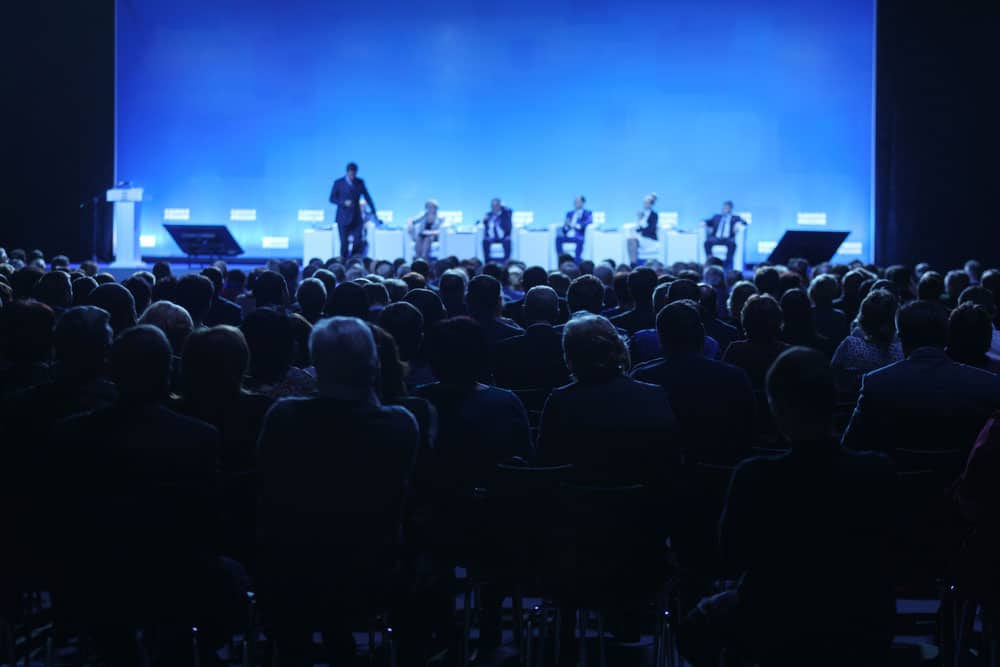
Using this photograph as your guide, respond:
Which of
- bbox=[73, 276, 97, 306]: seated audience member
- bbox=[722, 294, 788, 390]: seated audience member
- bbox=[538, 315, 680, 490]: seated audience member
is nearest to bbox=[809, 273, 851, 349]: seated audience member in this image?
bbox=[722, 294, 788, 390]: seated audience member

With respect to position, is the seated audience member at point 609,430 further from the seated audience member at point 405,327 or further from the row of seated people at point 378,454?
the seated audience member at point 405,327

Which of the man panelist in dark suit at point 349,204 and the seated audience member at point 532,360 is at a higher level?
the man panelist in dark suit at point 349,204

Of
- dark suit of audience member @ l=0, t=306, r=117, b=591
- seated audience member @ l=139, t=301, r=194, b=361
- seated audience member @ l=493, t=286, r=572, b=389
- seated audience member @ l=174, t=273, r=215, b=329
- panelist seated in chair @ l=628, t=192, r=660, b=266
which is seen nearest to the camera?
dark suit of audience member @ l=0, t=306, r=117, b=591

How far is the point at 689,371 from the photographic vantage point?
13.0 ft

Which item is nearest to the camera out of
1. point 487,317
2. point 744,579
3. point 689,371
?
point 744,579

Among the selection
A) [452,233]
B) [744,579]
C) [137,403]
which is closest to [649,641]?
[744,579]

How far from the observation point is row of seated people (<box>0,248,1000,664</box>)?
104 inches

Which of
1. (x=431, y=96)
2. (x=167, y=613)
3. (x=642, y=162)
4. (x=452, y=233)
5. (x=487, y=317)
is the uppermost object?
(x=431, y=96)

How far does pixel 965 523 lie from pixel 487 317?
2913mm

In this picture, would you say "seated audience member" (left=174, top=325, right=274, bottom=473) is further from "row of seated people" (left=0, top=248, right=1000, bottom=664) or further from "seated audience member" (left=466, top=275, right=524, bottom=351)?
"seated audience member" (left=466, top=275, right=524, bottom=351)

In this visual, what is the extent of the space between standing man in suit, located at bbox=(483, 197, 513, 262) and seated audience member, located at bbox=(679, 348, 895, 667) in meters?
13.7

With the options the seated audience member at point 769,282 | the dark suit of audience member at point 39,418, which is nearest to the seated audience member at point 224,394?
the dark suit of audience member at point 39,418

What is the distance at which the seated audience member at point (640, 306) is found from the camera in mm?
6297

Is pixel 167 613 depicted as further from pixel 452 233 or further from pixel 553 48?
pixel 553 48
